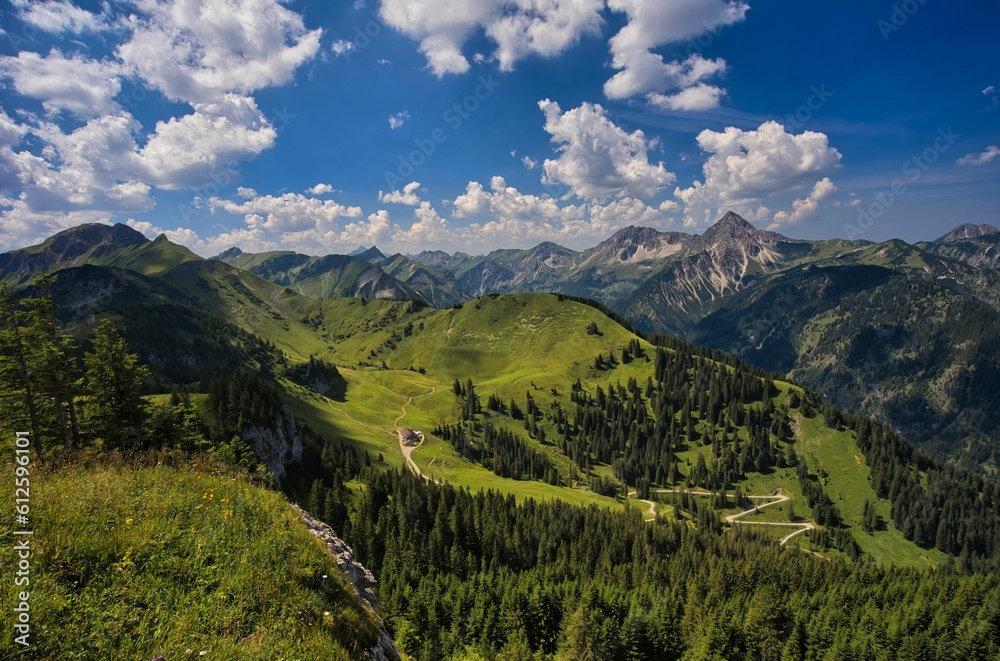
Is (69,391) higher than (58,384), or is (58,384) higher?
(58,384)

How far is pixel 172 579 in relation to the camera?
31.8ft

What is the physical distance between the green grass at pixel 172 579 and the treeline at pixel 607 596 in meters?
60.8

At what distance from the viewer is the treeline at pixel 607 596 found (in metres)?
75.9

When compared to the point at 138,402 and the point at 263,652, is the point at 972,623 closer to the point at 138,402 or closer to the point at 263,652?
the point at 263,652

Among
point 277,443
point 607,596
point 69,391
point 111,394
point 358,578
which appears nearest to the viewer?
point 358,578

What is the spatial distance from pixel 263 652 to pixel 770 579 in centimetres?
13468

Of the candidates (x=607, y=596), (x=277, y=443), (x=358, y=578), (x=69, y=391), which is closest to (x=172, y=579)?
(x=358, y=578)

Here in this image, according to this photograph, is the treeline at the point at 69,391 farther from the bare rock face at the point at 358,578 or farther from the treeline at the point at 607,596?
the treeline at the point at 607,596

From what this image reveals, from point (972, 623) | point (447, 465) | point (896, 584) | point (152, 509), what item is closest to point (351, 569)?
point (152, 509)

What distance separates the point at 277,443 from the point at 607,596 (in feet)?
267

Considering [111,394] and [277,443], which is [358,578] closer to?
[111,394]

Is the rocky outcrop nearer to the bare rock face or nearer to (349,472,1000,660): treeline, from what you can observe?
(349,472,1000,660): treeline

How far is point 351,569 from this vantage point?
671 inches

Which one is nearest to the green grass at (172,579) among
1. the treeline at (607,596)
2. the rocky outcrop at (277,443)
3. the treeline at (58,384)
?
the treeline at (58,384)
